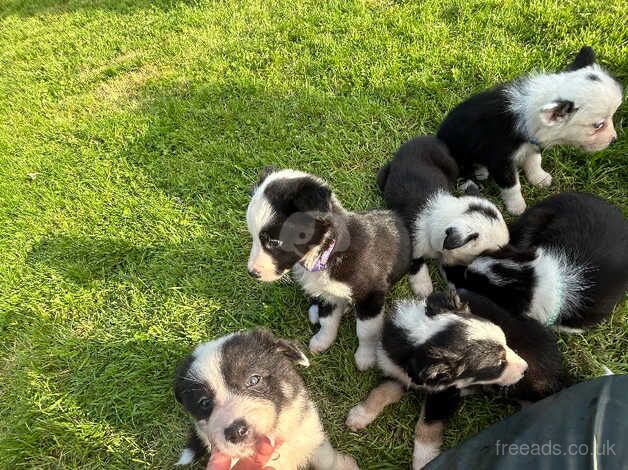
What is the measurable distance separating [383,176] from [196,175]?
7.78 ft

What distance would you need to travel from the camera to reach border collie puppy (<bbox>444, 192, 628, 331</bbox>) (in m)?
3.40

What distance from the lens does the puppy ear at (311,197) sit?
290 centimetres

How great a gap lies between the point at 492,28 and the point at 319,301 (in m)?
4.43

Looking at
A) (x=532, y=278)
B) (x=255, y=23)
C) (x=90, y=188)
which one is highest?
(x=255, y=23)

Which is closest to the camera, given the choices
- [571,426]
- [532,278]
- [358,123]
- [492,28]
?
[571,426]

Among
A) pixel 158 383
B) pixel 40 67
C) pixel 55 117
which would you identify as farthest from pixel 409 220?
pixel 40 67

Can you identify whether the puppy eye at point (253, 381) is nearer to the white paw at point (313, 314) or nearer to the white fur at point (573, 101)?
the white paw at point (313, 314)

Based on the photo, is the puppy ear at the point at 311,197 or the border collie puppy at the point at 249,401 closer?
the border collie puppy at the point at 249,401

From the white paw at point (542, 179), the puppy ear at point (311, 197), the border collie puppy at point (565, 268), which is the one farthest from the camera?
the white paw at point (542, 179)

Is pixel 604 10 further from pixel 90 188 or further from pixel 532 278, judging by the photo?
pixel 90 188

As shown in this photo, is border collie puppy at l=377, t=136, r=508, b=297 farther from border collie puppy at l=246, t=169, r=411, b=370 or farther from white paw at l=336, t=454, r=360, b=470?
white paw at l=336, t=454, r=360, b=470

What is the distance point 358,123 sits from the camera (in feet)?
17.3

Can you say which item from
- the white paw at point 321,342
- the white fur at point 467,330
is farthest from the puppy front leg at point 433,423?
the white paw at point 321,342

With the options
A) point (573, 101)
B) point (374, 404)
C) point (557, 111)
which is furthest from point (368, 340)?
point (573, 101)
